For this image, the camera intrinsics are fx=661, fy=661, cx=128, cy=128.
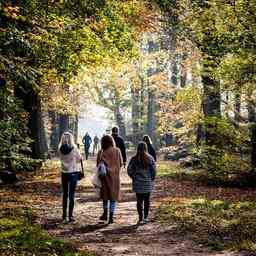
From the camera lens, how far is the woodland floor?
12672 mm

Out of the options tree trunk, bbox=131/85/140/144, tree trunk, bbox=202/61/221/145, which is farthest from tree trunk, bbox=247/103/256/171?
tree trunk, bbox=131/85/140/144

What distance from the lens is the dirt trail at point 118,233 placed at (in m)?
12.4

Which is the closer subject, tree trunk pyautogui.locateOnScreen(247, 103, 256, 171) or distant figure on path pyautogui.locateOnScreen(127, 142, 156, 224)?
distant figure on path pyautogui.locateOnScreen(127, 142, 156, 224)

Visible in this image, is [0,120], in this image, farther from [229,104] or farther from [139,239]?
[229,104]

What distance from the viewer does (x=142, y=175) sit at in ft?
52.8

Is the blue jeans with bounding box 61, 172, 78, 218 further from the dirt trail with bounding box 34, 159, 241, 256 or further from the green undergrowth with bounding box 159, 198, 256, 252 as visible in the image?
the green undergrowth with bounding box 159, 198, 256, 252

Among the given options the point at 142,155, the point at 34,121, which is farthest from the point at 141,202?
the point at 34,121

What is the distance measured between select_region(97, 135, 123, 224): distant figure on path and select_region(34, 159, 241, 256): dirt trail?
591mm

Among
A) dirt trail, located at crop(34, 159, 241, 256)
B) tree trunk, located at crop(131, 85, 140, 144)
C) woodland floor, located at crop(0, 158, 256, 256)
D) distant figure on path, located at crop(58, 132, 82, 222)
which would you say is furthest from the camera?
tree trunk, located at crop(131, 85, 140, 144)

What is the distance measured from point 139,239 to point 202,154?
10629 mm

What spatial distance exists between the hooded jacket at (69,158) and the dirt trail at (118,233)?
1.30 meters

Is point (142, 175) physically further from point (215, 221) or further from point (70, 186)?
point (215, 221)

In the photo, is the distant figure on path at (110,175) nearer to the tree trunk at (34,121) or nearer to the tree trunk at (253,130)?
the tree trunk at (253,130)

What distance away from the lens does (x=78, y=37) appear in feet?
81.0
